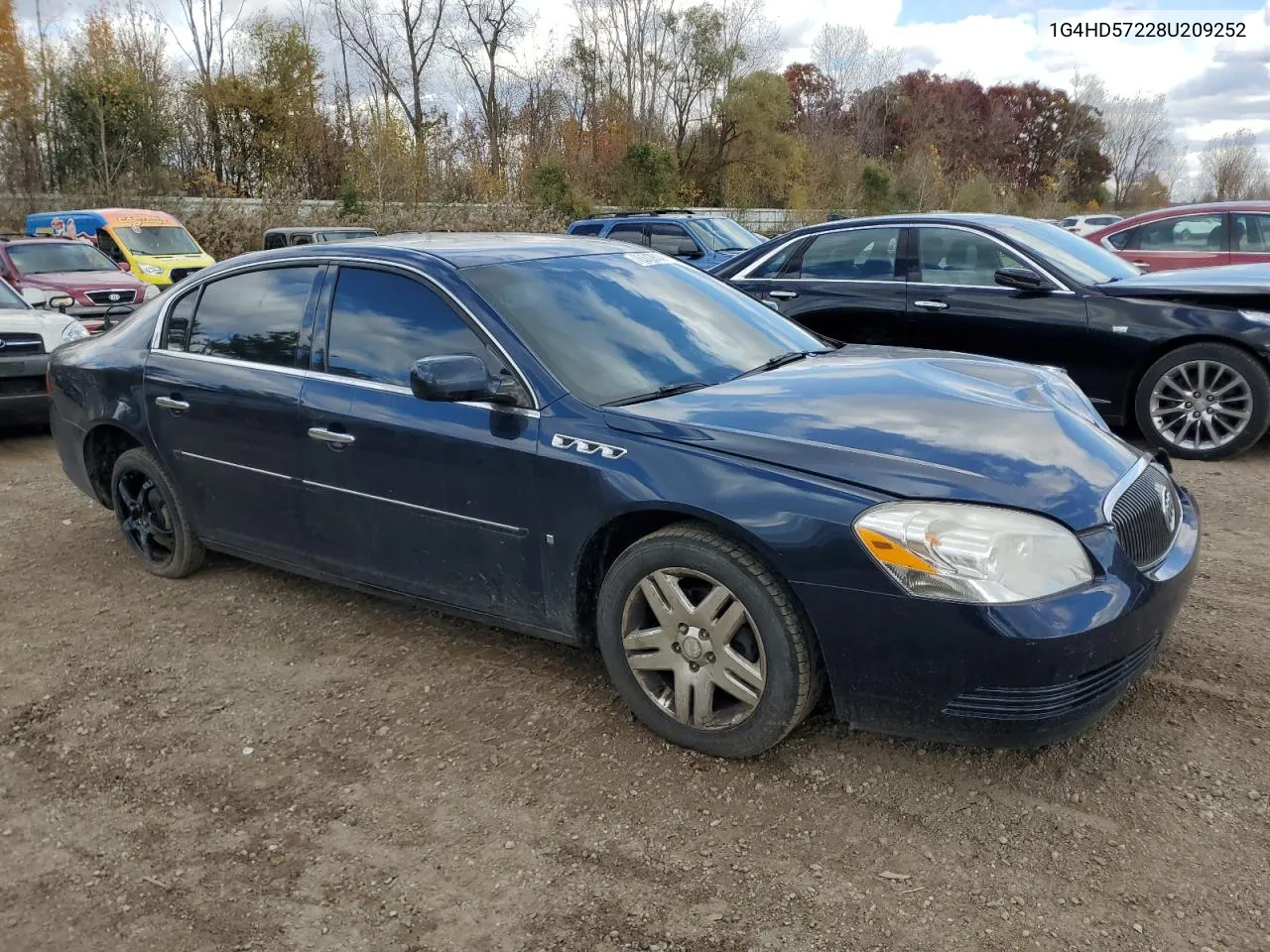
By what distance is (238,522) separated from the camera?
4.39 meters

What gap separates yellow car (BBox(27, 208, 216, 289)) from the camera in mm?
16188

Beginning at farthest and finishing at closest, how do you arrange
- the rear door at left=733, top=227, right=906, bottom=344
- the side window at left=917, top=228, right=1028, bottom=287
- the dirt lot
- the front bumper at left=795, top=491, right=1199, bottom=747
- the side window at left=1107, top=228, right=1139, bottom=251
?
the side window at left=1107, top=228, right=1139, bottom=251, the rear door at left=733, top=227, right=906, bottom=344, the side window at left=917, top=228, right=1028, bottom=287, the front bumper at left=795, top=491, right=1199, bottom=747, the dirt lot

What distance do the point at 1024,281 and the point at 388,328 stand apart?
15.4 feet

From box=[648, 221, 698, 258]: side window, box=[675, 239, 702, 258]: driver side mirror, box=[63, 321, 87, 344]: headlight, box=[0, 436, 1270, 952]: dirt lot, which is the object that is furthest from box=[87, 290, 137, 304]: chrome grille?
box=[0, 436, 1270, 952]: dirt lot

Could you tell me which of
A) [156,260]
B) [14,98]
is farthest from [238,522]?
[14,98]

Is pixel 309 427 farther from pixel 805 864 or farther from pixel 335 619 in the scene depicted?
pixel 805 864

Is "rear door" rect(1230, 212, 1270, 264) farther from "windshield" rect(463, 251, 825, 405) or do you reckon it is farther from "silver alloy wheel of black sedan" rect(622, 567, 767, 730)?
"silver alloy wheel of black sedan" rect(622, 567, 767, 730)

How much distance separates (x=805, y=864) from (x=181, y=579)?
11.3 ft

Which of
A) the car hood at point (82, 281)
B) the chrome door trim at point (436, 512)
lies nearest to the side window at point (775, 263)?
the chrome door trim at point (436, 512)

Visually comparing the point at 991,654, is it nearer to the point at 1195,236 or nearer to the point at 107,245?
the point at 1195,236

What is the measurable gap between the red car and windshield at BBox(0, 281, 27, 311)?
1019cm

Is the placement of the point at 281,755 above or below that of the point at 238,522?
below

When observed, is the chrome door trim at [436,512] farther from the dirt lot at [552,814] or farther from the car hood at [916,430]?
the dirt lot at [552,814]

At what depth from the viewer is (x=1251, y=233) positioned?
35.1 feet
